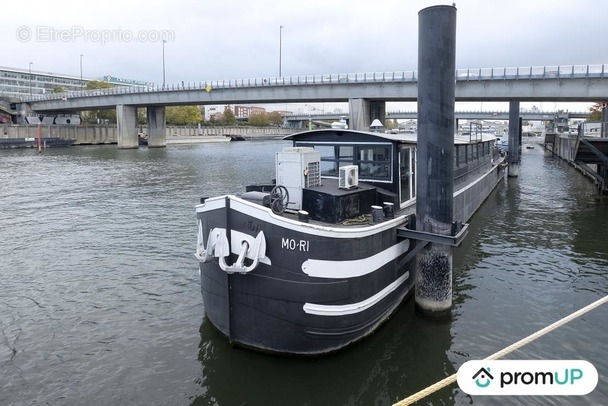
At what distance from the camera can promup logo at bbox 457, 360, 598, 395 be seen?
5621 mm

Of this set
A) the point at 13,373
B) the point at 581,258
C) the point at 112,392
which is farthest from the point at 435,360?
A: the point at 581,258

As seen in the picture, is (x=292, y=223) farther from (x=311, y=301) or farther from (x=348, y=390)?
(x=348, y=390)

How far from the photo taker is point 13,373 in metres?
8.09

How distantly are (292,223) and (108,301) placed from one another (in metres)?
6.22

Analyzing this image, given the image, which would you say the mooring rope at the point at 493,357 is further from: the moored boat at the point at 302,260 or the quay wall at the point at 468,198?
the quay wall at the point at 468,198

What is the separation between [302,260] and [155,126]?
8736 centimetres

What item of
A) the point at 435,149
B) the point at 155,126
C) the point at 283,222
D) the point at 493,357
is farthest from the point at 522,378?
the point at 155,126

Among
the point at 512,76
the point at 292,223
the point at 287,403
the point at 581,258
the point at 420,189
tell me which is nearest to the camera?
the point at 287,403

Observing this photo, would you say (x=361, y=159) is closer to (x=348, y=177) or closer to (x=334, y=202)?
(x=348, y=177)

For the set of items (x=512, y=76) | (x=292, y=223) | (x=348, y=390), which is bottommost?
(x=348, y=390)

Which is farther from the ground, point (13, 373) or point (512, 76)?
point (512, 76)

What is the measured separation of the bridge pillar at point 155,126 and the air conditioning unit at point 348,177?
83.8 m

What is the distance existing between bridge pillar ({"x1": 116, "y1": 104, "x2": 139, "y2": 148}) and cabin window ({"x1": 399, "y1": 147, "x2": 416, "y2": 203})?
78.7 m

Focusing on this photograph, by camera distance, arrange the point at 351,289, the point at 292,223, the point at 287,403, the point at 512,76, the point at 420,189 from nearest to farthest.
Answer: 1. the point at 287,403
2. the point at 292,223
3. the point at 351,289
4. the point at 420,189
5. the point at 512,76
